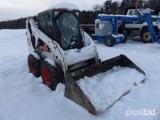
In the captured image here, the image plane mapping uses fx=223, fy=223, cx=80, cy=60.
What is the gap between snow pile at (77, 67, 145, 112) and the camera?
457 cm

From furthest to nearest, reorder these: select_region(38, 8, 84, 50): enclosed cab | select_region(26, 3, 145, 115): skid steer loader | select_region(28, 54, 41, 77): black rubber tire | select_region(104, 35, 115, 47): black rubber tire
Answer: select_region(104, 35, 115, 47): black rubber tire → select_region(28, 54, 41, 77): black rubber tire → select_region(38, 8, 84, 50): enclosed cab → select_region(26, 3, 145, 115): skid steer loader

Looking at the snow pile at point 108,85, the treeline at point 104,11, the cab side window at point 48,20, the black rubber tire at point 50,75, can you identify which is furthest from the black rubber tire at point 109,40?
the treeline at point 104,11

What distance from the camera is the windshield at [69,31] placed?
576 centimetres

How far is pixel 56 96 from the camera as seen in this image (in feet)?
17.0

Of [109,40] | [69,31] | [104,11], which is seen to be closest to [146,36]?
[109,40]

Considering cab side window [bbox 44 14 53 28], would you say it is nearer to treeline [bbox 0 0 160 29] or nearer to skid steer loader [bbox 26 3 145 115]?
skid steer loader [bbox 26 3 145 115]

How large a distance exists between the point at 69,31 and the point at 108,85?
6.01 ft

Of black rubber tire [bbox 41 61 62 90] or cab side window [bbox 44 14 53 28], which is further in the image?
cab side window [bbox 44 14 53 28]

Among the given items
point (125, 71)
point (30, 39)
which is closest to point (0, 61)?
point (30, 39)

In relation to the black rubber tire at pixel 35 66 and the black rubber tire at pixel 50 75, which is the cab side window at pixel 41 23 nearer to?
the black rubber tire at pixel 35 66

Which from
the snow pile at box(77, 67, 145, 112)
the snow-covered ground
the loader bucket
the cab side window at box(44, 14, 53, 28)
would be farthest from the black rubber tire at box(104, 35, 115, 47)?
the cab side window at box(44, 14, 53, 28)

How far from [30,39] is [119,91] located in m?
3.47

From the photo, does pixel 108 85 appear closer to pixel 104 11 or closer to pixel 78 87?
pixel 78 87

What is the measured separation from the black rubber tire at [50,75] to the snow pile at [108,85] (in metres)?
0.70
